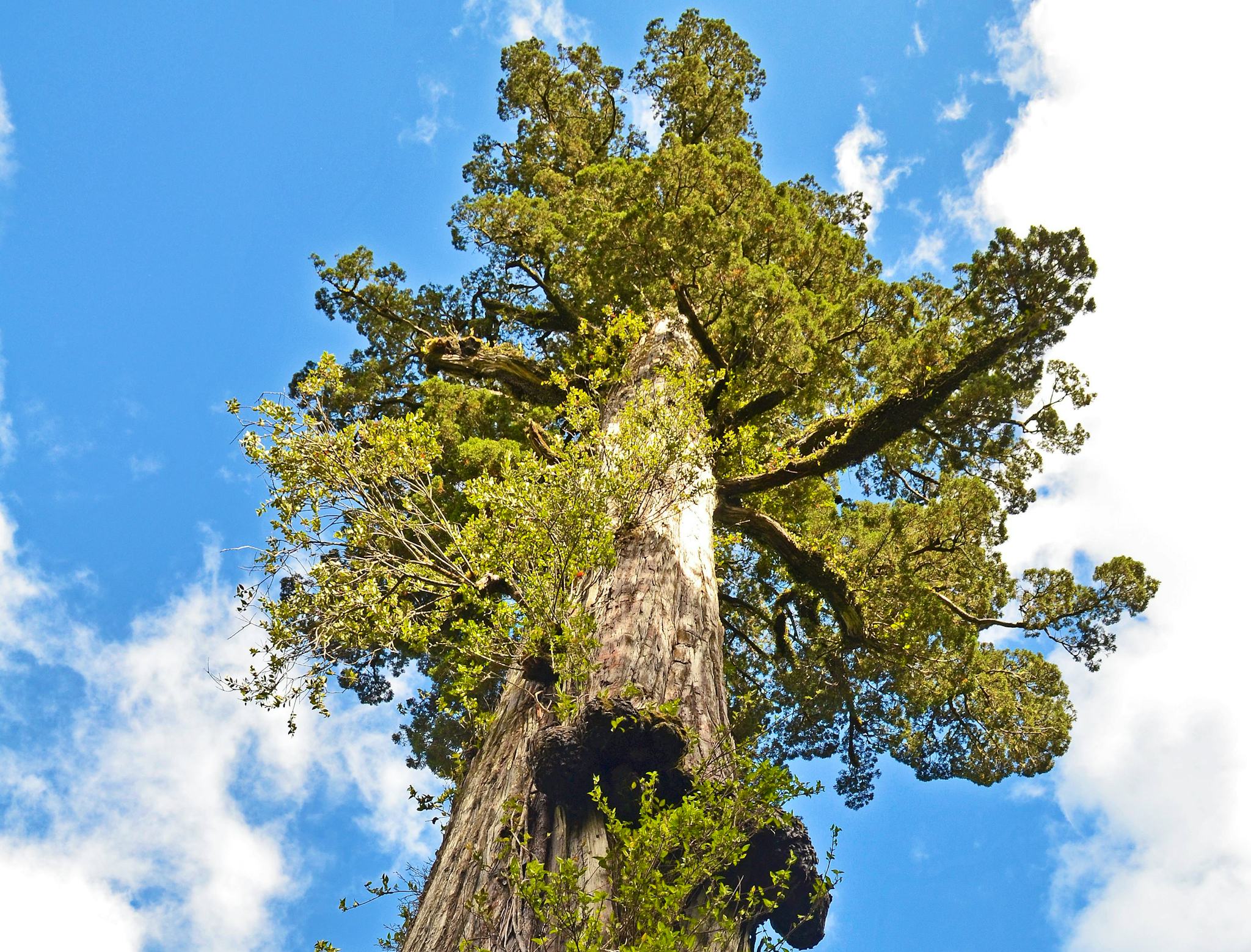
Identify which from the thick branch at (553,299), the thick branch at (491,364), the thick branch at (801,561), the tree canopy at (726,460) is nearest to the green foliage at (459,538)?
the tree canopy at (726,460)

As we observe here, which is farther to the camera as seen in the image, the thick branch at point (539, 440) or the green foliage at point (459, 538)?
the thick branch at point (539, 440)

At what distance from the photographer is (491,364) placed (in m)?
10.9

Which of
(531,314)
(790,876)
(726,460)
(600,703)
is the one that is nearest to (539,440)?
(726,460)

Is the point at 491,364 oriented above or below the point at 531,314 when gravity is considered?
below

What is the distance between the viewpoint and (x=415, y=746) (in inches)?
450

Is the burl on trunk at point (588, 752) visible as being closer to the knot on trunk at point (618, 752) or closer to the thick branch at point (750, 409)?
the knot on trunk at point (618, 752)

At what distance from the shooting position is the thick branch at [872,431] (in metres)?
8.11

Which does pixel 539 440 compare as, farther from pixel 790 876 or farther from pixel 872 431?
pixel 790 876

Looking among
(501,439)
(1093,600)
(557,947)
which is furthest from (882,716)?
(557,947)

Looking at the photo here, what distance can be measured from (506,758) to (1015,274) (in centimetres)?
574

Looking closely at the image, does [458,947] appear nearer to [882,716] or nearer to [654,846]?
[654,846]

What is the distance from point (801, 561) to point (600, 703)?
16.1 feet

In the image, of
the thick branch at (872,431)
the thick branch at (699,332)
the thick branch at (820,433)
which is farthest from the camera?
the thick branch at (699,332)

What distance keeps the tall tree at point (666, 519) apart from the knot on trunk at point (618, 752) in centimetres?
2
